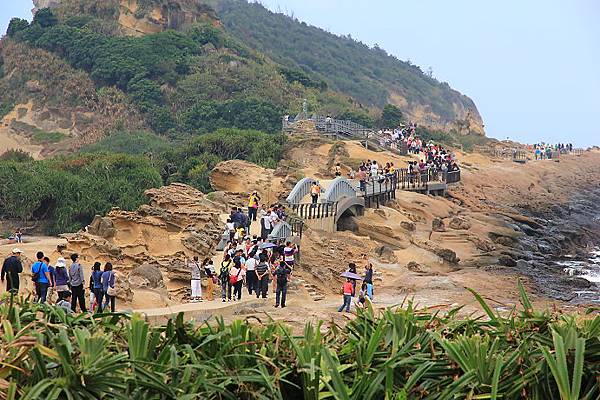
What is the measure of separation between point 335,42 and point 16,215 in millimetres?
103050

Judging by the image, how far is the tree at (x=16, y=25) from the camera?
Result: 72.6m

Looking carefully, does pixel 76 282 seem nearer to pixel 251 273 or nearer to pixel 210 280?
pixel 210 280

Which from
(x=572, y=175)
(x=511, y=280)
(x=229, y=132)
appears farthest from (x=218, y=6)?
(x=511, y=280)

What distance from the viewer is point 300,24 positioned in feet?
436

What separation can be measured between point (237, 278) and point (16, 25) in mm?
A: 61103

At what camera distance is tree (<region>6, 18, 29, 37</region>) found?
7262 cm

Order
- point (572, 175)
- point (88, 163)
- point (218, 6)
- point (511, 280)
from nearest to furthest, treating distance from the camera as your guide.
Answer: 1. point (511, 280)
2. point (88, 163)
3. point (572, 175)
4. point (218, 6)

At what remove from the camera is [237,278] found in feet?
54.5

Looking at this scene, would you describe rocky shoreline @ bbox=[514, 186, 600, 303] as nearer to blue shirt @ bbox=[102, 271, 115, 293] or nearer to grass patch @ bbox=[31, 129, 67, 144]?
blue shirt @ bbox=[102, 271, 115, 293]

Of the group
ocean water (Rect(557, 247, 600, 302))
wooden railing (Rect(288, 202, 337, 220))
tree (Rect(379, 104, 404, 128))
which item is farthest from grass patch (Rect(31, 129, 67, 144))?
ocean water (Rect(557, 247, 600, 302))

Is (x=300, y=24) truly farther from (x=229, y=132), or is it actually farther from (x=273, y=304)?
(x=273, y=304)

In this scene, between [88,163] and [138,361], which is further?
[88,163]

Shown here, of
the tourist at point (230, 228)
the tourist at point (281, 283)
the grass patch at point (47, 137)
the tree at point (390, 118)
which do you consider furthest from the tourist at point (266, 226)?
the tree at point (390, 118)

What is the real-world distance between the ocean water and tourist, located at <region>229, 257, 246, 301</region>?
406 inches
